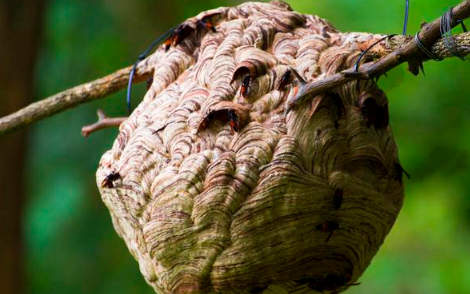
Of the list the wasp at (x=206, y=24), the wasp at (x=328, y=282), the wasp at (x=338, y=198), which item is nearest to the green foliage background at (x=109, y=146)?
the wasp at (x=206, y=24)

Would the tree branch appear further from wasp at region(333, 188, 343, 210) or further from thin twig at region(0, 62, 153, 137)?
wasp at region(333, 188, 343, 210)

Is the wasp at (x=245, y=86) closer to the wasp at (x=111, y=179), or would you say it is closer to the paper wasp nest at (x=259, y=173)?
the paper wasp nest at (x=259, y=173)

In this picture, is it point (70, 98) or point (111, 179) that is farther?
point (70, 98)

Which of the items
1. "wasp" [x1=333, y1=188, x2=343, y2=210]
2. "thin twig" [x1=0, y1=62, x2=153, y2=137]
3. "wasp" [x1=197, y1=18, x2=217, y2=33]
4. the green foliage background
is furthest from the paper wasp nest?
the green foliage background

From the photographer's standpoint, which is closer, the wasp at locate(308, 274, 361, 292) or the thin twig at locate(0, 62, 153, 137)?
the wasp at locate(308, 274, 361, 292)

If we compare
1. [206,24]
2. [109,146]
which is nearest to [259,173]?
[206,24]

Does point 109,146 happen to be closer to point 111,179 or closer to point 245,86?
point 111,179
